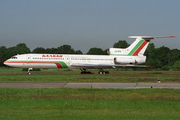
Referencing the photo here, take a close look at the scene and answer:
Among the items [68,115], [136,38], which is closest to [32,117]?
[68,115]

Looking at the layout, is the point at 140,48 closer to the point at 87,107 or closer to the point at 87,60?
the point at 87,60

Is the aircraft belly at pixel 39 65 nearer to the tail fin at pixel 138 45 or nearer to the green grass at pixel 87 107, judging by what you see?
the tail fin at pixel 138 45

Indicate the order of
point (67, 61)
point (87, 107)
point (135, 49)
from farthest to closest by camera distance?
point (135, 49), point (67, 61), point (87, 107)

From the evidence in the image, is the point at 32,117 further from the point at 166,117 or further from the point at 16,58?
the point at 16,58

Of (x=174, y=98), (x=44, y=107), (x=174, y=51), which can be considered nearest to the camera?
(x=44, y=107)

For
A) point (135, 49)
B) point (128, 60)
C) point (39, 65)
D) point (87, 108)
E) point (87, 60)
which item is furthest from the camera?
point (135, 49)

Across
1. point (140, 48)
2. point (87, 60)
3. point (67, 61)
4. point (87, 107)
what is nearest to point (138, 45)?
point (140, 48)

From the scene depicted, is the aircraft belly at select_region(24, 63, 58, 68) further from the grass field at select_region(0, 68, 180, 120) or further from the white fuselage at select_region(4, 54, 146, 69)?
the grass field at select_region(0, 68, 180, 120)

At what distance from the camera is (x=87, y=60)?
51562 millimetres

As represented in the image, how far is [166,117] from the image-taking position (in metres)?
11.1

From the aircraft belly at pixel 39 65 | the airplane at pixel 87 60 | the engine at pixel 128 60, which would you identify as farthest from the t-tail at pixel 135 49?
the aircraft belly at pixel 39 65

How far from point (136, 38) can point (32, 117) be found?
149ft

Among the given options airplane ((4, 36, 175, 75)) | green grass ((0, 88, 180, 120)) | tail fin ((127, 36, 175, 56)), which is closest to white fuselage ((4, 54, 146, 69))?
airplane ((4, 36, 175, 75))

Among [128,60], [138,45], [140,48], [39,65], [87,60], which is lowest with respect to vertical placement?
[39,65]
